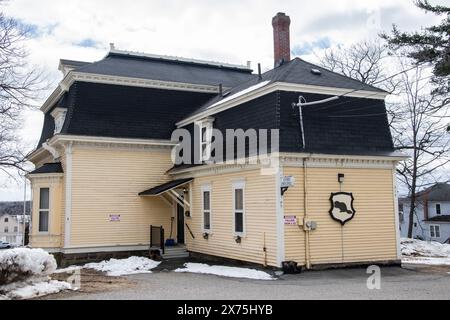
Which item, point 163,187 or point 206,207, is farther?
point 163,187

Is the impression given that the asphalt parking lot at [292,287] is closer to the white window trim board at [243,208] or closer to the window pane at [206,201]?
the white window trim board at [243,208]

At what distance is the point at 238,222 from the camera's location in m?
17.4

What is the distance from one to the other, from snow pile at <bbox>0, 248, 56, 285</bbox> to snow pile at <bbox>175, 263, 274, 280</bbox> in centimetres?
533

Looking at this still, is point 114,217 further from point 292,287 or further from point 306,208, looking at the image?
point 292,287

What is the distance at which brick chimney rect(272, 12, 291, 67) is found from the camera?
2102 cm

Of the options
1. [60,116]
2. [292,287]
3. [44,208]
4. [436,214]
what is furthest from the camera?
[436,214]

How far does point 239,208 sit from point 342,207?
3.60 m

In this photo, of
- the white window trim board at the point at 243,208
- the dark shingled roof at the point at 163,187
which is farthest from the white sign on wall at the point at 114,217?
the white window trim board at the point at 243,208

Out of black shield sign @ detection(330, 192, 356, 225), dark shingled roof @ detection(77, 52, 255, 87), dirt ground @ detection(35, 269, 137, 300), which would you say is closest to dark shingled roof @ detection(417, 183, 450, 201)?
dark shingled roof @ detection(77, 52, 255, 87)

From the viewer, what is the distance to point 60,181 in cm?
2073

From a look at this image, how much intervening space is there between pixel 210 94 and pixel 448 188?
159 feet

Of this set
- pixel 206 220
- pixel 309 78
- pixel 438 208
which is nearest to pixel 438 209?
pixel 438 208

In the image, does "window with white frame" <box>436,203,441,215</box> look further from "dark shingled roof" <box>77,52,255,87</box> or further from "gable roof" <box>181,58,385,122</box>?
"gable roof" <box>181,58,385,122</box>
